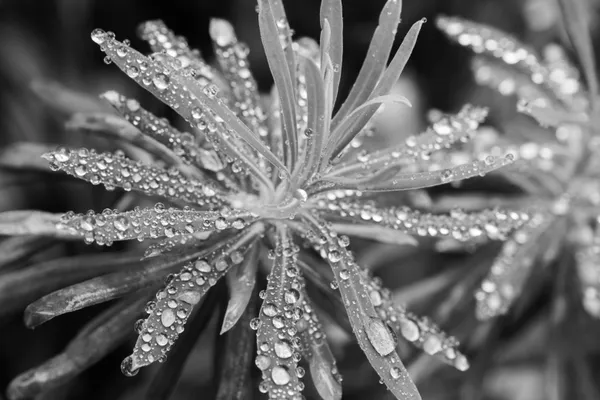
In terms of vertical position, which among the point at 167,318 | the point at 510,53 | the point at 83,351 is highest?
the point at 510,53

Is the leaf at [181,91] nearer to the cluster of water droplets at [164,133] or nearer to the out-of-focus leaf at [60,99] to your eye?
the cluster of water droplets at [164,133]

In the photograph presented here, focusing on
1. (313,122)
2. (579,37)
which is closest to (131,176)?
(313,122)

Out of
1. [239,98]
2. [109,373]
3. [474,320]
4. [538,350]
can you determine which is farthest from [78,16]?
[538,350]

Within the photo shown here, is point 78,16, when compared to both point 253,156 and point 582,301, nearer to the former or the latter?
point 253,156

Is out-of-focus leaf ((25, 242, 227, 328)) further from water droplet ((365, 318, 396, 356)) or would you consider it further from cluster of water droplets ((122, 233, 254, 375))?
water droplet ((365, 318, 396, 356))

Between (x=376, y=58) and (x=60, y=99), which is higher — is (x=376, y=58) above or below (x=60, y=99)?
above

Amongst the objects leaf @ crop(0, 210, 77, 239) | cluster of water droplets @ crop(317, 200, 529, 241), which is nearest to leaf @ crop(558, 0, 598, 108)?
cluster of water droplets @ crop(317, 200, 529, 241)

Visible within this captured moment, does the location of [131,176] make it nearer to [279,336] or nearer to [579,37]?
[279,336]

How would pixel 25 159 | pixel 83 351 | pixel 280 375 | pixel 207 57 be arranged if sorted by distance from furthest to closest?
pixel 207 57 → pixel 25 159 → pixel 83 351 → pixel 280 375
